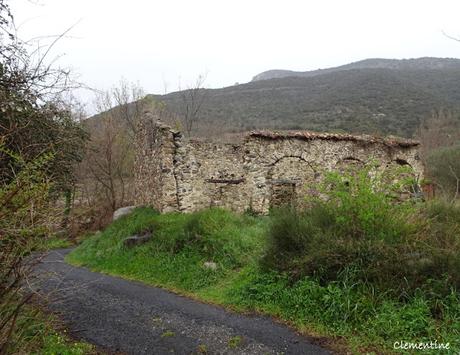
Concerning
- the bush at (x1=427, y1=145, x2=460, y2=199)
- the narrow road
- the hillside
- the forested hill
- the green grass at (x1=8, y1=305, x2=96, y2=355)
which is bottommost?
the bush at (x1=427, y1=145, x2=460, y2=199)

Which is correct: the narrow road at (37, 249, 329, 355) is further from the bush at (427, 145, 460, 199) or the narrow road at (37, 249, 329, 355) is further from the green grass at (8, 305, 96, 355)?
the bush at (427, 145, 460, 199)

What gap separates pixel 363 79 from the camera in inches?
1834

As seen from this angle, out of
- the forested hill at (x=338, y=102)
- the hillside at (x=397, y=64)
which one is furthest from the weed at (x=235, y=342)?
the hillside at (x=397, y=64)

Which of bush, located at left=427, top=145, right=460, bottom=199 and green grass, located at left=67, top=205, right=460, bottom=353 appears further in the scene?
bush, located at left=427, top=145, right=460, bottom=199

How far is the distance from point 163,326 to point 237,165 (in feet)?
28.7

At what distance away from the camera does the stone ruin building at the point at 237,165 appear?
11.5 meters

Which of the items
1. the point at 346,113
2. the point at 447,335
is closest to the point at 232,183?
the point at 447,335

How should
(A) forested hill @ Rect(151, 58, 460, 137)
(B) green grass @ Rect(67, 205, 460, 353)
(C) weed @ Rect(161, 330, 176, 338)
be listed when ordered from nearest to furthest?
(B) green grass @ Rect(67, 205, 460, 353) < (C) weed @ Rect(161, 330, 176, 338) < (A) forested hill @ Rect(151, 58, 460, 137)

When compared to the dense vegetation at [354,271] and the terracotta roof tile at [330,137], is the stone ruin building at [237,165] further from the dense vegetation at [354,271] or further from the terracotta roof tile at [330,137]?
the dense vegetation at [354,271]

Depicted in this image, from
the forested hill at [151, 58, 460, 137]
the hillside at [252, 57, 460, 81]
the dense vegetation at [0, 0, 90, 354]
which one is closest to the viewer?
the dense vegetation at [0, 0, 90, 354]

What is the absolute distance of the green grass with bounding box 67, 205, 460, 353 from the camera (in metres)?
4.62

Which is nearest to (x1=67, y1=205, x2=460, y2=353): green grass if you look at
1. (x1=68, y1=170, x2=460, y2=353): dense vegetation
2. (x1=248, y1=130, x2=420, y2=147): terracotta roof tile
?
(x1=68, y1=170, x2=460, y2=353): dense vegetation

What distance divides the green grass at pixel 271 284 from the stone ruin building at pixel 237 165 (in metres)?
1.83

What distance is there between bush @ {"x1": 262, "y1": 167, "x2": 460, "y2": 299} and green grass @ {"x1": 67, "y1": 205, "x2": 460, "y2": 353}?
5cm
